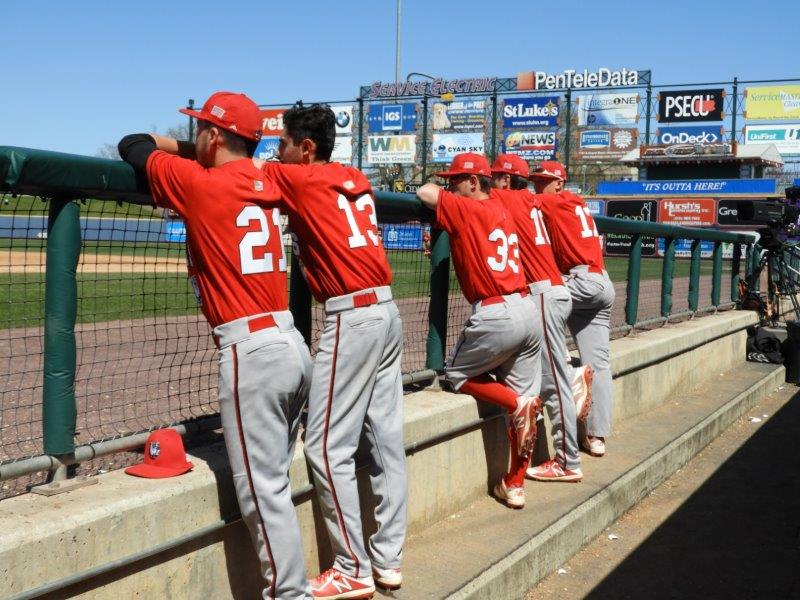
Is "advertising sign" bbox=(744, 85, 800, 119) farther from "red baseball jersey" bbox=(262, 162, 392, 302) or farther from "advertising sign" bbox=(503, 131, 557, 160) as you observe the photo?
"red baseball jersey" bbox=(262, 162, 392, 302)

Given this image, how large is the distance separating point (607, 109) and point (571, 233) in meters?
52.3

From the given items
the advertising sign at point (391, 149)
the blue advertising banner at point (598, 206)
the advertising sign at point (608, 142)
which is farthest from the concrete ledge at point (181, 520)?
the advertising sign at point (391, 149)

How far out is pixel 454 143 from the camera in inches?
2315

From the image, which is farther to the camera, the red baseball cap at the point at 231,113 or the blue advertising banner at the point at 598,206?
the blue advertising banner at the point at 598,206

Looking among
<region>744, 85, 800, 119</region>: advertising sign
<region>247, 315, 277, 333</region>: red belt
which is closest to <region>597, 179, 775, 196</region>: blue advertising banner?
<region>744, 85, 800, 119</region>: advertising sign

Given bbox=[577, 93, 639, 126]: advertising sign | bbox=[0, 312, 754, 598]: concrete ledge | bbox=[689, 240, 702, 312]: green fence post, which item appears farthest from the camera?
bbox=[577, 93, 639, 126]: advertising sign

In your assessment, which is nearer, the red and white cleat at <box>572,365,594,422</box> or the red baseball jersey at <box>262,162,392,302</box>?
the red baseball jersey at <box>262,162,392,302</box>

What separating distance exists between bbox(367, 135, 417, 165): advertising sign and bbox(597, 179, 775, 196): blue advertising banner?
1424 cm

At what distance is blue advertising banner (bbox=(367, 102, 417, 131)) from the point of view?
59.0 meters

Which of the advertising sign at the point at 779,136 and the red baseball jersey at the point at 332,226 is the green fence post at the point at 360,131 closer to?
the advertising sign at the point at 779,136

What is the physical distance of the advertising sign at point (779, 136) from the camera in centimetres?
5616

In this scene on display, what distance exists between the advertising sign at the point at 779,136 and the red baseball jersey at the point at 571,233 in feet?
177

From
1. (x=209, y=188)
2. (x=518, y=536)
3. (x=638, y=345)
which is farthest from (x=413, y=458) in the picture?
(x=638, y=345)

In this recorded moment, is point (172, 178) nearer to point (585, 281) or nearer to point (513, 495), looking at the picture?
point (513, 495)
